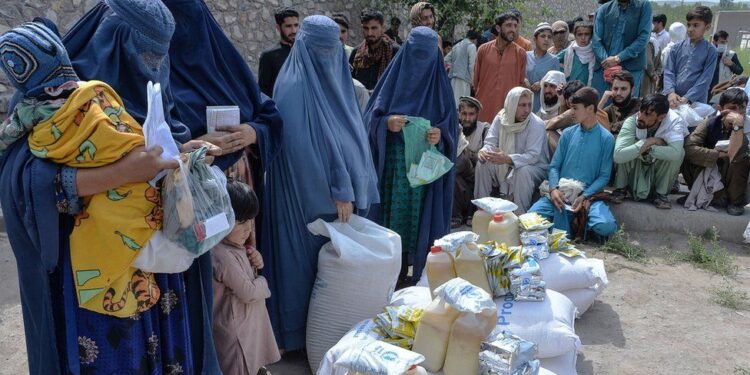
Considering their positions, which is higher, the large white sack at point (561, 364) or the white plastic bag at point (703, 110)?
the white plastic bag at point (703, 110)

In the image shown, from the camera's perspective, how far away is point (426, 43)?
3.47m

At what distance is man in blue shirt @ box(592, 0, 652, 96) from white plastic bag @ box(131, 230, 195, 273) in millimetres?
5180

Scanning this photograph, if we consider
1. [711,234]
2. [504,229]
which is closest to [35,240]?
[504,229]

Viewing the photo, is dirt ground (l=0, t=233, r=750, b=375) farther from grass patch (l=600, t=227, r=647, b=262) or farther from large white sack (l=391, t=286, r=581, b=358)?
large white sack (l=391, t=286, r=581, b=358)

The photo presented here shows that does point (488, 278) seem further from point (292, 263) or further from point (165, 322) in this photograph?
point (165, 322)

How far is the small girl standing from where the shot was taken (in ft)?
7.82

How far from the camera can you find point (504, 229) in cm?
338

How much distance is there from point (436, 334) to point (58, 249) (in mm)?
1351

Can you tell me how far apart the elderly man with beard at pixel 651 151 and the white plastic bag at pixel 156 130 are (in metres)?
4.08

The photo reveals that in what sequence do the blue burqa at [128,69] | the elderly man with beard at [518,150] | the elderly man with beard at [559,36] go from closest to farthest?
the blue burqa at [128,69] → the elderly man with beard at [518,150] → the elderly man with beard at [559,36]

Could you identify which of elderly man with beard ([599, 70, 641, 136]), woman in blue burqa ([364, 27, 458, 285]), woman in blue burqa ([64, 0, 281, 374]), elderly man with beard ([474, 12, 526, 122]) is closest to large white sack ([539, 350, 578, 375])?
woman in blue burqa ([364, 27, 458, 285])

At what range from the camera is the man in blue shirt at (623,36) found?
5816 millimetres

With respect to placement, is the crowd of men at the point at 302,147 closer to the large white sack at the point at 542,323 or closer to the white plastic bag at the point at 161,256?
the white plastic bag at the point at 161,256

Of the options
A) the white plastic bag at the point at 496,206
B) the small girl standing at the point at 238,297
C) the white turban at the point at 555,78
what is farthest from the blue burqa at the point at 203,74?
the white turban at the point at 555,78
